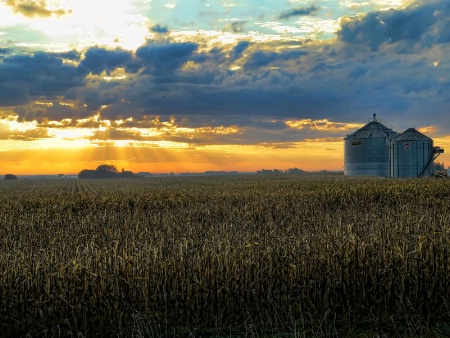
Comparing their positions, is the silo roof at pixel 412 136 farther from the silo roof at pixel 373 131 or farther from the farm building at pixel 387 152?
the silo roof at pixel 373 131

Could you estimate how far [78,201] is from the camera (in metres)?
30.6

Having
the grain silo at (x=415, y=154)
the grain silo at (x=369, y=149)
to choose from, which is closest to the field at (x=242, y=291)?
the grain silo at (x=415, y=154)

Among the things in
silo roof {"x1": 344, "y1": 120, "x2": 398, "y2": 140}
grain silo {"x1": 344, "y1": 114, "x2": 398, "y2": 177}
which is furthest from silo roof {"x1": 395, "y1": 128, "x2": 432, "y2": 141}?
Answer: silo roof {"x1": 344, "y1": 120, "x2": 398, "y2": 140}

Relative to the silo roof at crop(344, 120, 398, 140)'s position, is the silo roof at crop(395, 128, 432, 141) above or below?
below

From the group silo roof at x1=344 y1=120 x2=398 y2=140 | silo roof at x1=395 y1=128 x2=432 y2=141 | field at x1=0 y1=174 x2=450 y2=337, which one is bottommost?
field at x1=0 y1=174 x2=450 y2=337

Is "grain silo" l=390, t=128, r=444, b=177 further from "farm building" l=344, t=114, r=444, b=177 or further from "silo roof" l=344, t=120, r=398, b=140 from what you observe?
"silo roof" l=344, t=120, r=398, b=140

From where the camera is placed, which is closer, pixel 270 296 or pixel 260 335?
pixel 260 335

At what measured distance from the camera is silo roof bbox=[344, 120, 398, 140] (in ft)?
254

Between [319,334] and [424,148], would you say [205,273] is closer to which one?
[319,334]

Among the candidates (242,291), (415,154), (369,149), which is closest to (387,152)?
(369,149)

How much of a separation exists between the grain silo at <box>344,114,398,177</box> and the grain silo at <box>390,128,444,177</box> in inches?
223

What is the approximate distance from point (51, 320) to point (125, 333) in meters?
1.60

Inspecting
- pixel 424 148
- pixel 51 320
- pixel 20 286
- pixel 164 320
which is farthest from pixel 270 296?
pixel 424 148

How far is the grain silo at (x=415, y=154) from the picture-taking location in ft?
222
